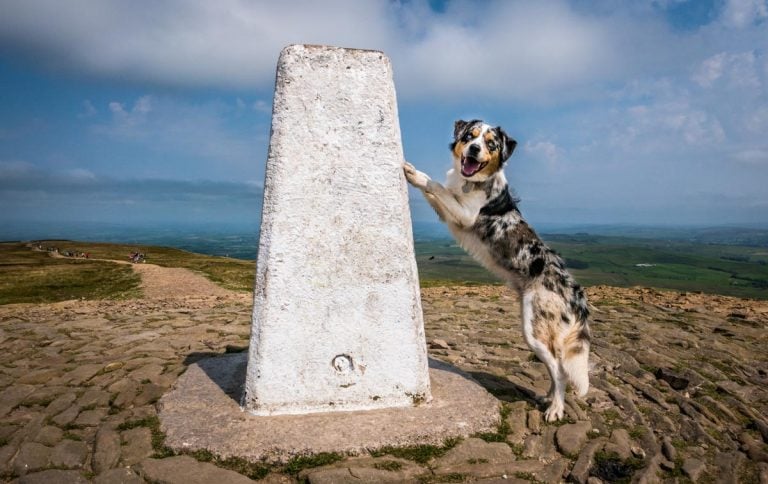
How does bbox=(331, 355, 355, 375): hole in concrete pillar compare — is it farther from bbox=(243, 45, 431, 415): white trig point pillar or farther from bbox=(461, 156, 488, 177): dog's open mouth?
bbox=(461, 156, 488, 177): dog's open mouth

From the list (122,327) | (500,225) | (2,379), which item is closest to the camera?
(500,225)

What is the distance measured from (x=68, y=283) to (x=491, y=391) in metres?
23.8

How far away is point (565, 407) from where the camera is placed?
19.3ft

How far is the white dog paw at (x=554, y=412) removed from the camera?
5613 millimetres

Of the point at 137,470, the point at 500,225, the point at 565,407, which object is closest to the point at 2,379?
the point at 137,470

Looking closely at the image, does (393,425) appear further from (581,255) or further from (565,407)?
(581,255)

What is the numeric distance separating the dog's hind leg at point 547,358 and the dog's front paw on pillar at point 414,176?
1806 mm

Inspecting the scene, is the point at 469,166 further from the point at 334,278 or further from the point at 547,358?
the point at 547,358

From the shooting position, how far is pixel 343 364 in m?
5.23

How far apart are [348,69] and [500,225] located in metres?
2.58

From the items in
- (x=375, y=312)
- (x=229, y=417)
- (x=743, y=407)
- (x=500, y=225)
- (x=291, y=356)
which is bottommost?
(x=743, y=407)

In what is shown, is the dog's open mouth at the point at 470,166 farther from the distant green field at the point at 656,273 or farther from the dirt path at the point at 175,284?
the distant green field at the point at 656,273

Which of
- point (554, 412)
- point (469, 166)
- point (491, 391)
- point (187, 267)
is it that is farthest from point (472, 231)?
point (187, 267)

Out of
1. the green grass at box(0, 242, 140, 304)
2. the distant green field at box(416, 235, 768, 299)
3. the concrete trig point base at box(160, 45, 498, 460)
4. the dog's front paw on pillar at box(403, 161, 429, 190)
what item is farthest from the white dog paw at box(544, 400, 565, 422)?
the distant green field at box(416, 235, 768, 299)
